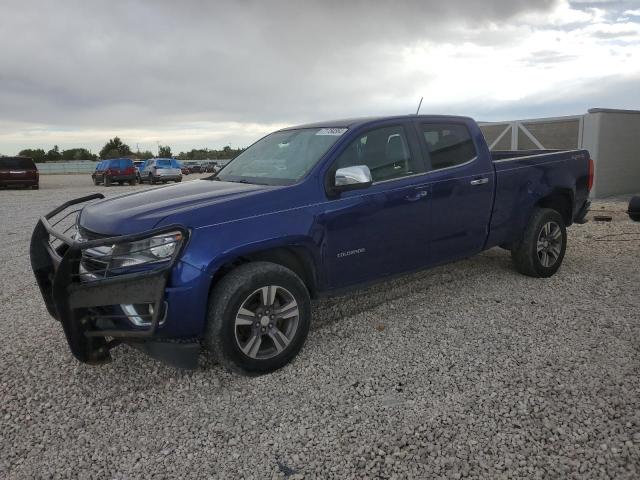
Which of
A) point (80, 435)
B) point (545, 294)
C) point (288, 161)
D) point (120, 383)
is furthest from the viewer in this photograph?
point (545, 294)

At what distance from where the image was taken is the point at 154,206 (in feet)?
11.9

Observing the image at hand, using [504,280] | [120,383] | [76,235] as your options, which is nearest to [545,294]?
[504,280]

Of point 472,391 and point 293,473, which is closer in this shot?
point 293,473

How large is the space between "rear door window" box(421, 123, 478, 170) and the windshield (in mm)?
967

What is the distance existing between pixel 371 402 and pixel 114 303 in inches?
68.8

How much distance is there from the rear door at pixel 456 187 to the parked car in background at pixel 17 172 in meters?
23.7

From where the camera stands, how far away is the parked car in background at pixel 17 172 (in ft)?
75.2

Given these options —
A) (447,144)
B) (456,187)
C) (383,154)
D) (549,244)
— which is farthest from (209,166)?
(383,154)

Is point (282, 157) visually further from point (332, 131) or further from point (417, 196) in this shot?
point (417, 196)

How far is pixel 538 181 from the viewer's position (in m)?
5.56

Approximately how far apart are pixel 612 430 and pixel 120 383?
10.4ft

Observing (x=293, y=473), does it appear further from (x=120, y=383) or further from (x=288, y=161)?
(x=288, y=161)

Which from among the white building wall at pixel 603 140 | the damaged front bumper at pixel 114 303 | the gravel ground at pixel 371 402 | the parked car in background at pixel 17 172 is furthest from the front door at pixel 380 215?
the parked car in background at pixel 17 172

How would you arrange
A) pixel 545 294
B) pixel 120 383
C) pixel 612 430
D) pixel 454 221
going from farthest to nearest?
1. pixel 545 294
2. pixel 454 221
3. pixel 120 383
4. pixel 612 430
